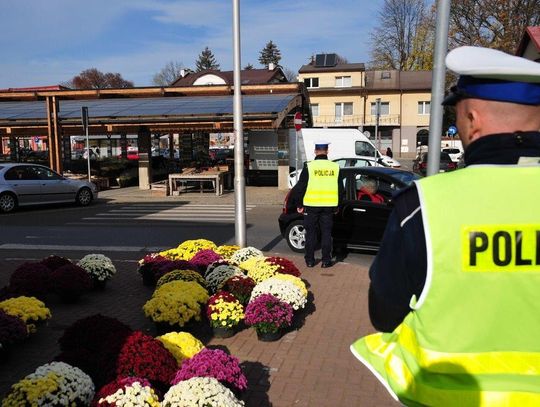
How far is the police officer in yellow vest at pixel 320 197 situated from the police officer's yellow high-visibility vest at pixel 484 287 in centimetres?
671

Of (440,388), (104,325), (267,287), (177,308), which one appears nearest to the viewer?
(440,388)

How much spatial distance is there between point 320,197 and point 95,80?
91792mm

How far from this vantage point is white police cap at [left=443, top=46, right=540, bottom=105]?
146 centimetres

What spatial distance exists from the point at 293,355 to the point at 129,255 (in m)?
5.82

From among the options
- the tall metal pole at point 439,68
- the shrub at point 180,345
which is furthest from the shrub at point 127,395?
the tall metal pole at point 439,68

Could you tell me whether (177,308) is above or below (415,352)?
below

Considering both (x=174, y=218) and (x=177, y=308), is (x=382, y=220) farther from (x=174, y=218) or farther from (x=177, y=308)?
(x=174, y=218)

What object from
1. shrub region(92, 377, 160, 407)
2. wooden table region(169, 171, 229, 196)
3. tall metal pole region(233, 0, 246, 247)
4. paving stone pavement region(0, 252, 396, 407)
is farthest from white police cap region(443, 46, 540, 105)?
wooden table region(169, 171, 229, 196)

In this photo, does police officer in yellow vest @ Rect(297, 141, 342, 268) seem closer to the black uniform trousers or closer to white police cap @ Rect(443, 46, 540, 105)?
the black uniform trousers

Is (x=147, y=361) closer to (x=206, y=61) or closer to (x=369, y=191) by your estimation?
(x=369, y=191)

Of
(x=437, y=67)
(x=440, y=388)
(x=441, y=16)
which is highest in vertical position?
(x=441, y=16)

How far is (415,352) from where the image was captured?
1.54 metres

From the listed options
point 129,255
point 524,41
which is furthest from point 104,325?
point 524,41

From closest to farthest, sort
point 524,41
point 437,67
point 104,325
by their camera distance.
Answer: point 104,325 → point 437,67 → point 524,41
